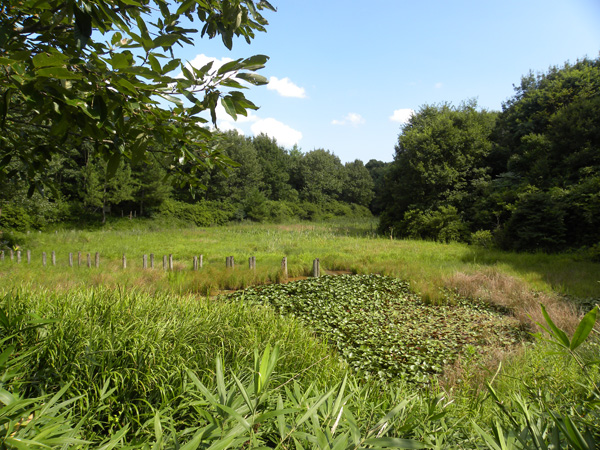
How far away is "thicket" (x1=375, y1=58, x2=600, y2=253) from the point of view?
44.3 feet

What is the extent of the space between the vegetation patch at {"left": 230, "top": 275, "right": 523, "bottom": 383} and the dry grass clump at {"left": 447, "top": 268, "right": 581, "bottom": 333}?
0.34 m

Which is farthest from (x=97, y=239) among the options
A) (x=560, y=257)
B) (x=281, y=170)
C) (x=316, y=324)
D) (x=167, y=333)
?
(x=281, y=170)

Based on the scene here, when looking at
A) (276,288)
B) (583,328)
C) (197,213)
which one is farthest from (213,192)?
(583,328)

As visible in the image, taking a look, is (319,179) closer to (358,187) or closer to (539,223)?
(358,187)

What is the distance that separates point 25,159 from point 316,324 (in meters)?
4.98

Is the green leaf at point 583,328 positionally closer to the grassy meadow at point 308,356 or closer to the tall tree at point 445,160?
the grassy meadow at point 308,356

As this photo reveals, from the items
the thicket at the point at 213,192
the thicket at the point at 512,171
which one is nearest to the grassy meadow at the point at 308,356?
the thicket at the point at 512,171

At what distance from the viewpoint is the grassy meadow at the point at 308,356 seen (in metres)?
1.00

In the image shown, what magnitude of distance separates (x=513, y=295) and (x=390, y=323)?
3350mm

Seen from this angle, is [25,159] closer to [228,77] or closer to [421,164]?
[228,77]

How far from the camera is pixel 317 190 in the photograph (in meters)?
48.4

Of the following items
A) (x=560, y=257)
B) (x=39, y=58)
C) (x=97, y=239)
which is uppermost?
(x=39, y=58)

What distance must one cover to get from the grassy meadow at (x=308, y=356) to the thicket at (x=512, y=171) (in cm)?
289

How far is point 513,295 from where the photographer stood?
7.38 metres
